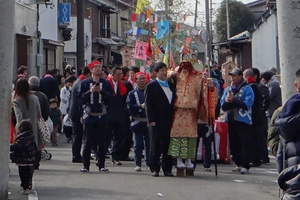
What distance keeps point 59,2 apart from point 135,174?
90.4 ft

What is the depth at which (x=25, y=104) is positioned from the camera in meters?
13.0

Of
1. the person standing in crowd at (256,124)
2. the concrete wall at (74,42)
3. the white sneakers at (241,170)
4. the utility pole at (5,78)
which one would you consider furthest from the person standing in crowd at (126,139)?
the concrete wall at (74,42)

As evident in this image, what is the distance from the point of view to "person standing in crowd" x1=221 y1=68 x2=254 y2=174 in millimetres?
14469

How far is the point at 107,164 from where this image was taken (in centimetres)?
1622

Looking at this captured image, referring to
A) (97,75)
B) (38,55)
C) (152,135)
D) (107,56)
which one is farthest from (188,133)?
(107,56)

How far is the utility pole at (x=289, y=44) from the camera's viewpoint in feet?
31.6

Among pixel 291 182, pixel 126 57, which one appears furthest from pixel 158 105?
pixel 126 57

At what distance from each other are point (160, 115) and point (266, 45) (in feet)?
65.1

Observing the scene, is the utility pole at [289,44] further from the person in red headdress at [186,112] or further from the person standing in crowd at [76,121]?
the person standing in crowd at [76,121]

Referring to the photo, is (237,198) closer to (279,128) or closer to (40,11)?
(279,128)

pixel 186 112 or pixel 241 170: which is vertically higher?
pixel 186 112

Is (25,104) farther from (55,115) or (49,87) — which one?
(49,87)

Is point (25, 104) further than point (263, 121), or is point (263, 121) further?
point (263, 121)

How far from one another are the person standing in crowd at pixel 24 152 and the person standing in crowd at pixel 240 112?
173 inches
